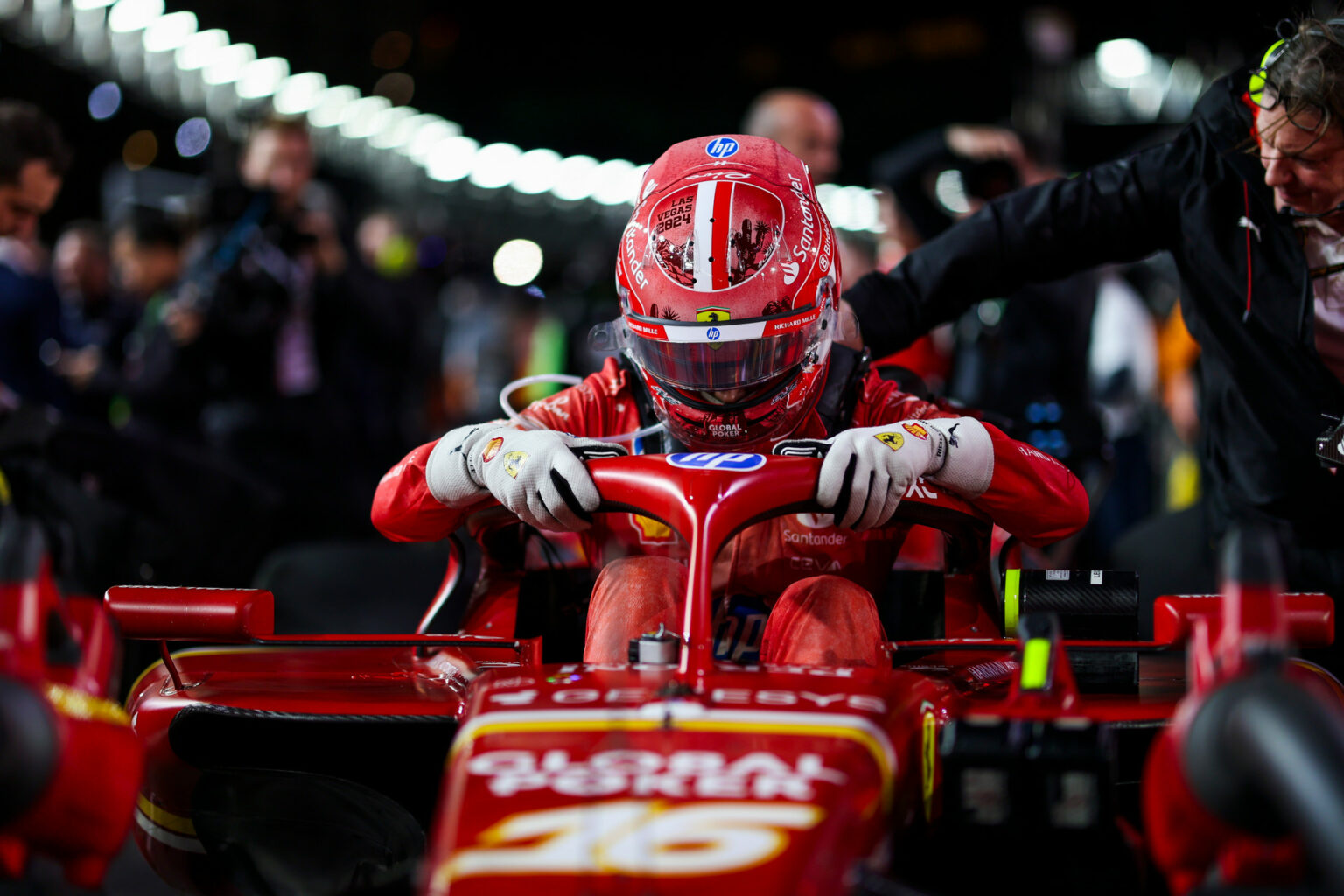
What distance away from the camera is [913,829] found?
1.58m

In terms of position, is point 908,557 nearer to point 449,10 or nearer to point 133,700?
point 133,700

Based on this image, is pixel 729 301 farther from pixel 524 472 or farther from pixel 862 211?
pixel 862 211

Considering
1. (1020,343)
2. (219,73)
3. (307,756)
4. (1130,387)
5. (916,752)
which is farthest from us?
(219,73)

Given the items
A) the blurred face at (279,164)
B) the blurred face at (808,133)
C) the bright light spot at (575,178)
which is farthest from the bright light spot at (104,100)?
the blurred face at (808,133)

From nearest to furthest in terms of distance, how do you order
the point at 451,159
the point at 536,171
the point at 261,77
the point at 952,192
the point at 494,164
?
the point at 952,192, the point at 261,77, the point at 451,159, the point at 494,164, the point at 536,171

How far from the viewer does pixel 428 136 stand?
1547 cm

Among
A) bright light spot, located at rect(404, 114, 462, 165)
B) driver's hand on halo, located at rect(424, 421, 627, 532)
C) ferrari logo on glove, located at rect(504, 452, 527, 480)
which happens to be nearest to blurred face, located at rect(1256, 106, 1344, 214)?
driver's hand on halo, located at rect(424, 421, 627, 532)

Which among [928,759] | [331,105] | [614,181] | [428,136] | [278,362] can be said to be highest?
[614,181]

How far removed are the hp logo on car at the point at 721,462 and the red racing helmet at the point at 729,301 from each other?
280mm

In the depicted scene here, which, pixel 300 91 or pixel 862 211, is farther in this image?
pixel 862 211

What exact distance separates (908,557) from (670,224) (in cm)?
120

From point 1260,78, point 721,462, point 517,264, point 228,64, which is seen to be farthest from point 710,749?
point 228,64

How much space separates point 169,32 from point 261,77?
48.6 inches

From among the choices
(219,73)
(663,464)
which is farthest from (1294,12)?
(219,73)
